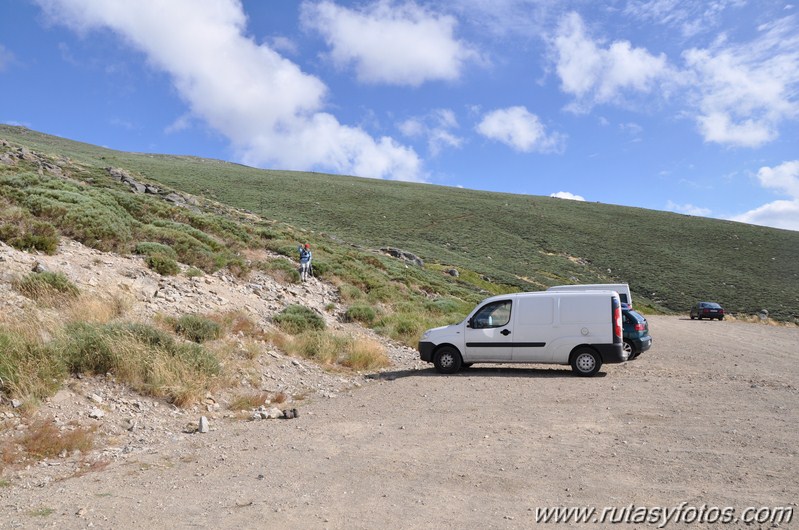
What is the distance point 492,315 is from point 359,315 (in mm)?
5741

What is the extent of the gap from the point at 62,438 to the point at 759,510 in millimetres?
6872

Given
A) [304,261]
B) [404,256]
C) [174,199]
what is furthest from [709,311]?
[174,199]

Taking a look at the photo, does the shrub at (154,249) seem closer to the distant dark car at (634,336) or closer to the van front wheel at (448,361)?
the van front wheel at (448,361)

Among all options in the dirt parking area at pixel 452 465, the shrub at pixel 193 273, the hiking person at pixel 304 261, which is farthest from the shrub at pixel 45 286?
the hiking person at pixel 304 261

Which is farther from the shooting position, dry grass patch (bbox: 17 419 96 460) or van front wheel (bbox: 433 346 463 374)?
van front wheel (bbox: 433 346 463 374)

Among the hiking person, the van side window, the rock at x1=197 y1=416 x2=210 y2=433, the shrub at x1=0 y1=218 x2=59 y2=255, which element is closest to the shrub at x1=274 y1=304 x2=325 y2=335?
the hiking person

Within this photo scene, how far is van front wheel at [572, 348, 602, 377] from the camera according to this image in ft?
36.7

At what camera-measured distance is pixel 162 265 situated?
13969 mm

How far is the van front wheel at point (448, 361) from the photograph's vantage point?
11.8m

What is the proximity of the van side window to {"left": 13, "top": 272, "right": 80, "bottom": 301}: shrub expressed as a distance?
811 centimetres

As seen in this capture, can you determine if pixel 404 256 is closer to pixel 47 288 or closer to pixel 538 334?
pixel 538 334

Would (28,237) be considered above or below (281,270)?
above

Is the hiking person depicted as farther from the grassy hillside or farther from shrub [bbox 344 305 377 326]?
the grassy hillside

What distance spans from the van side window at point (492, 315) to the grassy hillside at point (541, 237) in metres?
25.8
